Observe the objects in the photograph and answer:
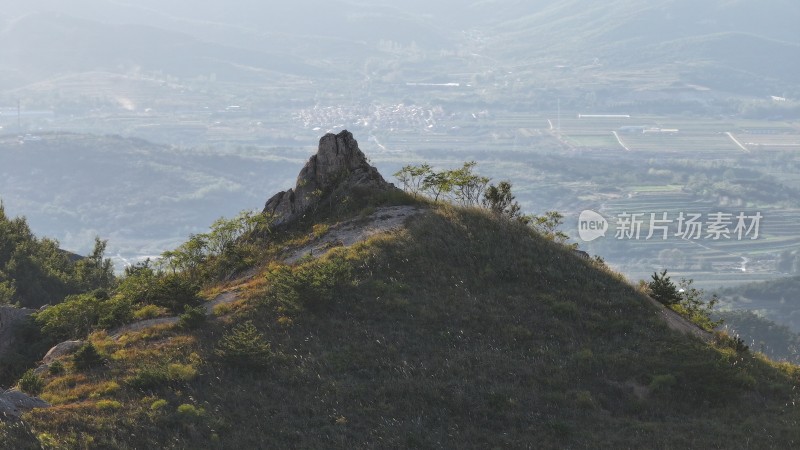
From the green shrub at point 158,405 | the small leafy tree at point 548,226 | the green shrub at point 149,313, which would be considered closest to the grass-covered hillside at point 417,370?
the green shrub at point 158,405

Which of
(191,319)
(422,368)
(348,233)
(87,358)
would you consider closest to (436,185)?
(348,233)

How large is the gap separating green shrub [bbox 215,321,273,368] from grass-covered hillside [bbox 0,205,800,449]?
0.14ft

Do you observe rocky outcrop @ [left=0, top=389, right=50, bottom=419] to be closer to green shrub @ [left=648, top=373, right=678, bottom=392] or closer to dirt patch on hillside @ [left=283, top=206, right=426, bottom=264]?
dirt patch on hillside @ [left=283, top=206, right=426, bottom=264]

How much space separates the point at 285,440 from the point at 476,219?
11.1 m

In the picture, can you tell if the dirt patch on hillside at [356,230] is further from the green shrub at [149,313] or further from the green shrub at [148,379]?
the green shrub at [148,379]

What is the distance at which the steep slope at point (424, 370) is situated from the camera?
56.3 feet

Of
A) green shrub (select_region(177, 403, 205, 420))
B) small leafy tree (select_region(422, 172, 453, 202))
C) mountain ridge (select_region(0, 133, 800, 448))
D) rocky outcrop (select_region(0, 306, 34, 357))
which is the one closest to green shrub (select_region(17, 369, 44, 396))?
mountain ridge (select_region(0, 133, 800, 448))

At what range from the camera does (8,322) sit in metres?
22.2

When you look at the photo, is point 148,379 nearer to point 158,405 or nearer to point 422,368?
point 158,405

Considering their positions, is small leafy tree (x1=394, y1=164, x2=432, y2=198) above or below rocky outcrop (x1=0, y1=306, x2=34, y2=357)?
above

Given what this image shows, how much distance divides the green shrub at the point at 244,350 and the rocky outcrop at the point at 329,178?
357 inches

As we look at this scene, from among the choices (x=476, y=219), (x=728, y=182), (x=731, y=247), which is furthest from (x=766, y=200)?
(x=476, y=219)

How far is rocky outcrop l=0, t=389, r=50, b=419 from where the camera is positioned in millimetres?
16844

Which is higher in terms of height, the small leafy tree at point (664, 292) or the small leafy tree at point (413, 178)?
the small leafy tree at point (413, 178)
